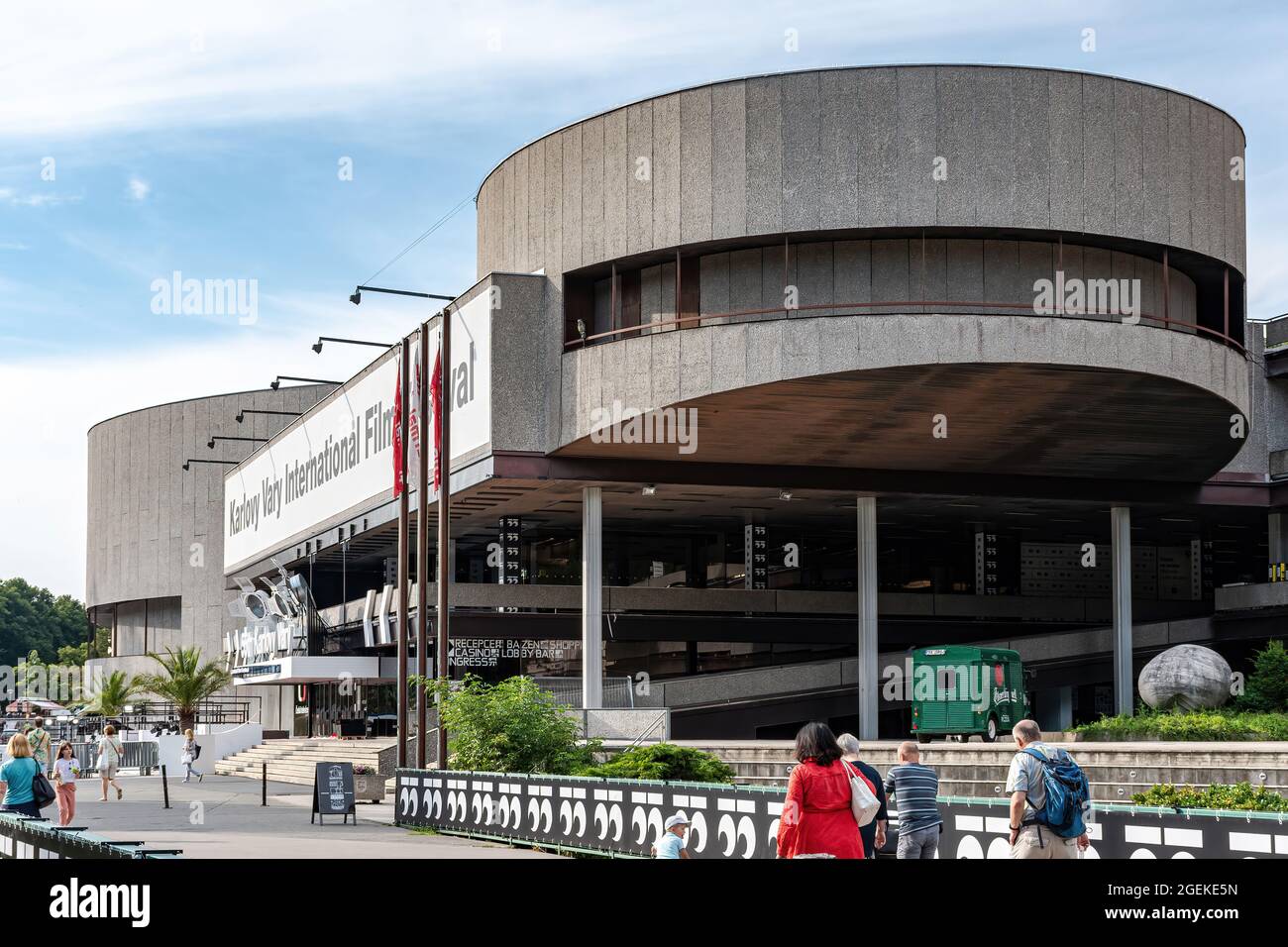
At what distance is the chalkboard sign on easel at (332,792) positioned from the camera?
28.9 m

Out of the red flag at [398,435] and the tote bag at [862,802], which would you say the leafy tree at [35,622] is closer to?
the red flag at [398,435]

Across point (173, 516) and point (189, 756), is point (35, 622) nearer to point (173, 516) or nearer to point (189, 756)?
point (173, 516)

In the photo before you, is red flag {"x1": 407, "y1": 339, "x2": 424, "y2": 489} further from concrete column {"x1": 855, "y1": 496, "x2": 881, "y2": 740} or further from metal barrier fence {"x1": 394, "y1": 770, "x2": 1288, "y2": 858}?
metal barrier fence {"x1": 394, "y1": 770, "x2": 1288, "y2": 858}

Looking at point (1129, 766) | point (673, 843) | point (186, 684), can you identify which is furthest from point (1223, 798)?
point (186, 684)

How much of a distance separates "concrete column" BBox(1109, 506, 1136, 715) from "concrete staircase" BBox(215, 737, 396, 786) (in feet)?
67.9

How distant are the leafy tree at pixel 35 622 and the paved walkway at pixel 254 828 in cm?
14183

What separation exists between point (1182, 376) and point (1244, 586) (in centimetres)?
1886

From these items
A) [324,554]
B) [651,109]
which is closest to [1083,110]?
[651,109]

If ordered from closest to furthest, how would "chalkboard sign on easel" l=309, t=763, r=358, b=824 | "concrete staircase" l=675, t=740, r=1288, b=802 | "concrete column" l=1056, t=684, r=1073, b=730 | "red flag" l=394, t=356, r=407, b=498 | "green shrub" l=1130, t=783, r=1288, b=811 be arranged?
"green shrub" l=1130, t=783, r=1288, b=811 < "concrete staircase" l=675, t=740, r=1288, b=802 < "chalkboard sign on easel" l=309, t=763, r=358, b=824 < "red flag" l=394, t=356, r=407, b=498 < "concrete column" l=1056, t=684, r=1073, b=730

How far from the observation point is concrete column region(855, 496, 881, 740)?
43.0 metres

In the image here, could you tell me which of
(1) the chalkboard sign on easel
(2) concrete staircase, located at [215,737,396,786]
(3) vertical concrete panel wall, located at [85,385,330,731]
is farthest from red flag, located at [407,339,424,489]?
(3) vertical concrete panel wall, located at [85,385,330,731]

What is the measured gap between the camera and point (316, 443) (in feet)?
193

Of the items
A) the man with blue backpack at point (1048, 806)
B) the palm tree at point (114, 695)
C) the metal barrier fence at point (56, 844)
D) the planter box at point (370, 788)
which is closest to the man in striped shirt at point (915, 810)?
the man with blue backpack at point (1048, 806)

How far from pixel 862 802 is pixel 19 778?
13505 millimetres
